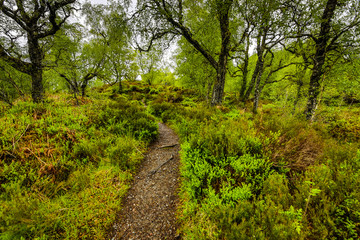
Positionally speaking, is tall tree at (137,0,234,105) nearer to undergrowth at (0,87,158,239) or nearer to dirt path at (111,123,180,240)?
undergrowth at (0,87,158,239)

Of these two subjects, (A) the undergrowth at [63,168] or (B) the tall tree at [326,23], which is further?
(B) the tall tree at [326,23]

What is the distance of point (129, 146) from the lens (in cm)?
503

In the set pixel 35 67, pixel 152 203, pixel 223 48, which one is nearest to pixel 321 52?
pixel 223 48

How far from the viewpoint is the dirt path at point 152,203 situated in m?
2.67

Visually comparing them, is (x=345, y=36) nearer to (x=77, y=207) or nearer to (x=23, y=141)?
(x=77, y=207)

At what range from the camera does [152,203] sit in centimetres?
326

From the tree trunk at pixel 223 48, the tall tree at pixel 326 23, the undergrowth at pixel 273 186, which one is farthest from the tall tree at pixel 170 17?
the undergrowth at pixel 273 186

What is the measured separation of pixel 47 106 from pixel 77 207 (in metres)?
5.47

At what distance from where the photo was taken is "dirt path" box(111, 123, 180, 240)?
267cm

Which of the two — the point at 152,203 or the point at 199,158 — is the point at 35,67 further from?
the point at 199,158

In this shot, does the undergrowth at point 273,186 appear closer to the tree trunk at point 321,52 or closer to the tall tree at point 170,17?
the tree trunk at point 321,52

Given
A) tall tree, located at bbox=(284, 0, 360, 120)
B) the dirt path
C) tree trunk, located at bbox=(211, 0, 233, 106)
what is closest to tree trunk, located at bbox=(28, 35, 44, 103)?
the dirt path

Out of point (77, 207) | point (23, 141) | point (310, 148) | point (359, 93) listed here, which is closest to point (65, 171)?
point (77, 207)

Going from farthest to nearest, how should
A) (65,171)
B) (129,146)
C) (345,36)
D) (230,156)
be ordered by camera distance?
(345,36), (129,146), (65,171), (230,156)
